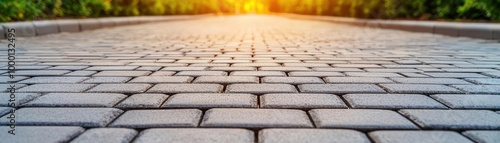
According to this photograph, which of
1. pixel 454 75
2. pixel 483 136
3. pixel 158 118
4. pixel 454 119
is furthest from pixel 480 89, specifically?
pixel 158 118

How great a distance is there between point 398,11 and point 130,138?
1027 centimetres

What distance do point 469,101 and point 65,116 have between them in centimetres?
161

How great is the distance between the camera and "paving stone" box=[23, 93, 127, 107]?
1.70m

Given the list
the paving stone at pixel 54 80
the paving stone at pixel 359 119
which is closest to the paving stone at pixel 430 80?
the paving stone at pixel 359 119

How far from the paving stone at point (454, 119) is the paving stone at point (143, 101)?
0.97 meters

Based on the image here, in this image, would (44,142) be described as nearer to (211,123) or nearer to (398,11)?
(211,123)

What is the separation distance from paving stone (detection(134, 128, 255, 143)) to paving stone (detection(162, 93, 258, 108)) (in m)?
0.34

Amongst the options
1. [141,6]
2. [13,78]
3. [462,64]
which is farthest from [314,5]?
[13,78]

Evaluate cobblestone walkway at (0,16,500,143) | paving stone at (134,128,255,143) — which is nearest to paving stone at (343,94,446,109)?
cobblestone walkway at (0,16,500,143)

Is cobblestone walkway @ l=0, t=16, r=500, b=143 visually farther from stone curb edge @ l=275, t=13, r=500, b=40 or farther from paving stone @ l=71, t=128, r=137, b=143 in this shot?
stone curb edge @ l=275, t=13, r=500, b=40

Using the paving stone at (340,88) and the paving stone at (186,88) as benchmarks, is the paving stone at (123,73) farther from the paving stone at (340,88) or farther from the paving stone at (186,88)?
the paving stone at (340,88)

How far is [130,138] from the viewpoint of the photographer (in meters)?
1.27

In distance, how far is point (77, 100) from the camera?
5.81 ft

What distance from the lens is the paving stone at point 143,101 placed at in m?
1.69
